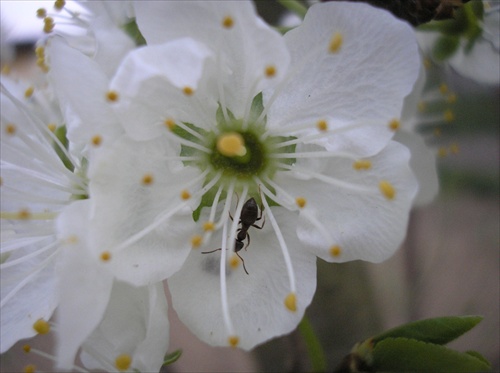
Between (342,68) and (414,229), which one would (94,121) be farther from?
(414,229)

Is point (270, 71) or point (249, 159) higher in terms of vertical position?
point (270, 71)

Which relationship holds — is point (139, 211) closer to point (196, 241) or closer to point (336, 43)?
point (196, 241)

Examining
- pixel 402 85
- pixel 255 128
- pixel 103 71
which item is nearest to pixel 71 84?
pixel 103 71

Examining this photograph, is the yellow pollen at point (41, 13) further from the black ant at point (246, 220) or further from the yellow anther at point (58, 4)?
the black ant at point (246, 220)

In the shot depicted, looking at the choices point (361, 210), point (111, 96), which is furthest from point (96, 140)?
point (361, 210)

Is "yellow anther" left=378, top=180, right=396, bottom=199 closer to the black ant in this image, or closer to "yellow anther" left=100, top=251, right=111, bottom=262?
the black ant

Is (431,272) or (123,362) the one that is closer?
(123,362)

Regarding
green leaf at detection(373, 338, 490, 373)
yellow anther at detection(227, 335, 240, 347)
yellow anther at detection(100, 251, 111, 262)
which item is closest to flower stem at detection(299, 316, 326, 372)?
green leaf at detection(373, 338, 490, 373)
